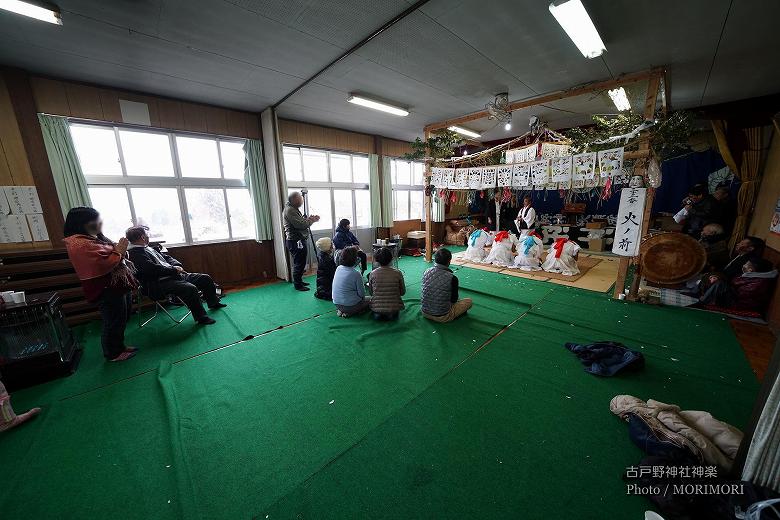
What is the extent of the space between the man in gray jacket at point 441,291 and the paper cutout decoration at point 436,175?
12.0 feet

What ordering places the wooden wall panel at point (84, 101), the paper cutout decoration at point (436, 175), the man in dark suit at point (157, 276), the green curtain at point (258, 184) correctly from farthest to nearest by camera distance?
the paper cutout decoration at point (436, 175)
the green curtain at point (258, 184)
the wooden wall panel at point (84, 101)
the man in dark suit at point (157, 276)

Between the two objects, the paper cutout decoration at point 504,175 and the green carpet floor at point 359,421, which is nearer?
the green carpet floor at point 359,421

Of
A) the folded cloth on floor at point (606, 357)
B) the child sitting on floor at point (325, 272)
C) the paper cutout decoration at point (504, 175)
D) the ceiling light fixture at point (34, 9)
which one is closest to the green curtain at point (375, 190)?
the paper cutout decoration at point (504, 175)

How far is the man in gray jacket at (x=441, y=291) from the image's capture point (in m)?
3.47

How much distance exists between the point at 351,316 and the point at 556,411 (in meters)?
2.55

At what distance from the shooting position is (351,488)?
1.60m

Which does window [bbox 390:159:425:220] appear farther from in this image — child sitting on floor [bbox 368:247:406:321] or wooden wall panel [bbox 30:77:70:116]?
wooden wall panel [bbox 30:77:70:116]

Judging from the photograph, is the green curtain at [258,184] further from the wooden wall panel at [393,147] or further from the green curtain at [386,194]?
the wooden wall panel at [393,147]

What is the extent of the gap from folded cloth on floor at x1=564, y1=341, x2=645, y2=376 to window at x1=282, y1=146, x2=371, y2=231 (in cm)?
582

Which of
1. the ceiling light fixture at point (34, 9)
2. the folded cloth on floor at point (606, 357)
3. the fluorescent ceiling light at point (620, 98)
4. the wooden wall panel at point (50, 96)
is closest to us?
the ceiling light fixture at point (34, 9)

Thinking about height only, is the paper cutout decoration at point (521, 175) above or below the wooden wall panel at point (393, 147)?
below

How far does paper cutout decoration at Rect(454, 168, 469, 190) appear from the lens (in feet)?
20.7

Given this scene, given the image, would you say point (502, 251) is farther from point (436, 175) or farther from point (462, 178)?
point (436, 175)

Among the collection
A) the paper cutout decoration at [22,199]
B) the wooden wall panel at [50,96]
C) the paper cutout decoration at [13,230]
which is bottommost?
the paper cutout decoration at [13,230]
